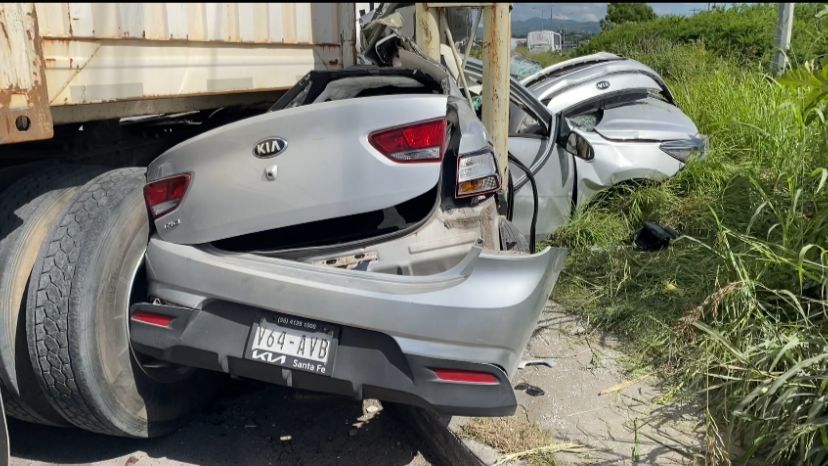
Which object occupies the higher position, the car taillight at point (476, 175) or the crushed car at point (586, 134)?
the car taillight at point (476, 175)

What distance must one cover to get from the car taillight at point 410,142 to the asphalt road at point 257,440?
1068mm

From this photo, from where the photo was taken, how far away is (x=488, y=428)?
3.04 metres

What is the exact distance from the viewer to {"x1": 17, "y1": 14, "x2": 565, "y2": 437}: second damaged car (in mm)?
2535

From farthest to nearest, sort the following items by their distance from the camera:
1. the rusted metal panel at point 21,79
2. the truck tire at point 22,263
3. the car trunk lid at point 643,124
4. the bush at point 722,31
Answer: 1. the bush at point 722,31
2. the car trunk lid at point 643,124
3. the truck tire at point 22,263
4. the rusted metal panel at point 21,79

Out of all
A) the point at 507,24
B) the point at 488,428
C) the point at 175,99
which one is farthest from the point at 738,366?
the point at 175,99

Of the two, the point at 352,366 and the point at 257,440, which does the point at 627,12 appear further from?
the point at 352,366

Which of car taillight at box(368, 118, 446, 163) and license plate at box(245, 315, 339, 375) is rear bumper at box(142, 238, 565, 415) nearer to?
license plate at box(245, 315, 339, 375)

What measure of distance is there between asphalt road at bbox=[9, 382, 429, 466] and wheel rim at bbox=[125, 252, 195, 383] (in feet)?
1.15

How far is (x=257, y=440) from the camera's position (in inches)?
128

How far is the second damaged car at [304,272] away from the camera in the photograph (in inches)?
99.8

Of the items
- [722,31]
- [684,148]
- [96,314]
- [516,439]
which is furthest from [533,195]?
[722,31]

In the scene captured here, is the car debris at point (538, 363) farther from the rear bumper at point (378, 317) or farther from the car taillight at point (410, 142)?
the car taillight at point (410, 142)

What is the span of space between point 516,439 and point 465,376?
581mm

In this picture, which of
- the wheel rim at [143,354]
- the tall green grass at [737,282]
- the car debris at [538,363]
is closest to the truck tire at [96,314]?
the wheel rim at [143,354]
